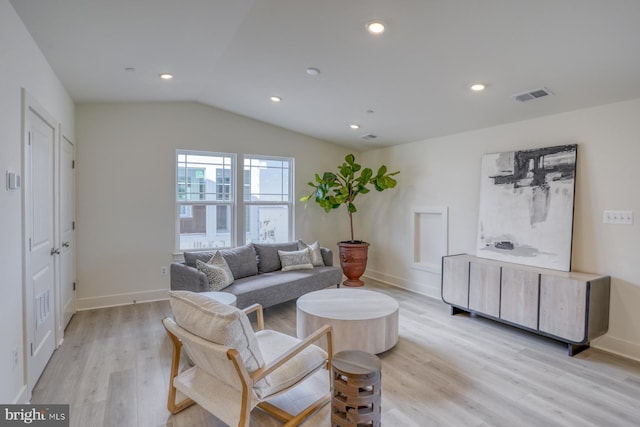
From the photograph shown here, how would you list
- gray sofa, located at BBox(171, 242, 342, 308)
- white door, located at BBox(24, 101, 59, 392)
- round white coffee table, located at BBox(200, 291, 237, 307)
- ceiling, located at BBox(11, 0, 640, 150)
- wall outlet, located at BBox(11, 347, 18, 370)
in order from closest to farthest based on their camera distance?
wall outlet, located at BBox(11, 347, 18, 370) → ceiling, located at BBox(11, 0, 640, 150) → white door, located at BBox(24, 101, 59, 392) → round white coffee table, located at BBox(200, 291, 237, 307) → gray sofa, located at BBox(171, 242, 342, 308)

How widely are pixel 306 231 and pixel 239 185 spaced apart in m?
1.42

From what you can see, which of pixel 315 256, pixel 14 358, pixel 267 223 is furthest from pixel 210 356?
pixel 267 223

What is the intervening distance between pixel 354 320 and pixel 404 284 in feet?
8.77

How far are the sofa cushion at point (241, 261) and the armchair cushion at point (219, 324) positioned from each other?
7.56 ft

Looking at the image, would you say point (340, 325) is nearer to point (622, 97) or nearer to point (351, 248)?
point (351, 248)

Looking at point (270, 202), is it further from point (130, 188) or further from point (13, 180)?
point (13, 180)

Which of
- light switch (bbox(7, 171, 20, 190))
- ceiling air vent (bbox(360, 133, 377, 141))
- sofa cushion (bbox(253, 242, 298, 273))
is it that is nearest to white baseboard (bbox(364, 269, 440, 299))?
sofa cushion (bbox(253, 242, 298, 273))

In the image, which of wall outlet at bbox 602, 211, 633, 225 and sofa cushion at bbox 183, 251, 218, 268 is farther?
sofa cushion at bbox 183, 251, 218, 268

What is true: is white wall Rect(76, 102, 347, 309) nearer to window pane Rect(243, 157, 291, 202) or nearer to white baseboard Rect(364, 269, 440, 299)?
window pane Rect(243, 157, 291, 202)

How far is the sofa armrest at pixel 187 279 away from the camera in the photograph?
11.3ft

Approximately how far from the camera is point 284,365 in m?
1.99

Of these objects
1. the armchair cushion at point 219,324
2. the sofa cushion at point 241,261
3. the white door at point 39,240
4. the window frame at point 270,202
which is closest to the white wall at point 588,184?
the window frame at point 270,202

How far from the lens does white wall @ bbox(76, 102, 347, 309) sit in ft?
13.6

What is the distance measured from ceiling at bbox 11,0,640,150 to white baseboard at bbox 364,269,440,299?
2342 millimetres
